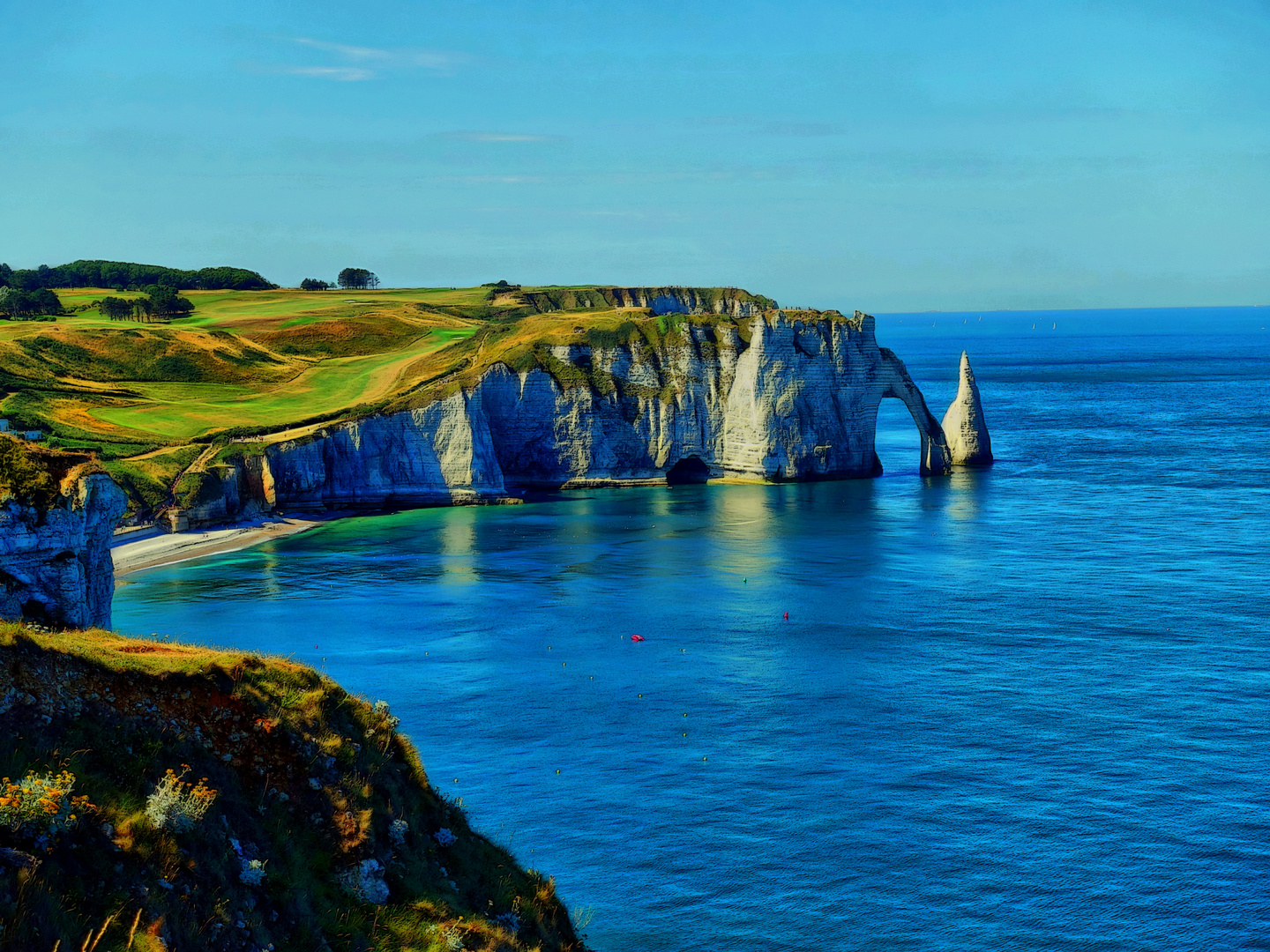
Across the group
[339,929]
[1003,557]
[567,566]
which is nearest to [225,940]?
[339,929]

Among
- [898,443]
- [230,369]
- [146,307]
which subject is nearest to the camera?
[230,369]

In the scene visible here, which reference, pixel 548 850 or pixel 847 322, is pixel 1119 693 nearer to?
pixel 548 850

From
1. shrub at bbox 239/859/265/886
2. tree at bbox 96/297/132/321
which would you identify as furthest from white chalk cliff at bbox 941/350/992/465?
shrub at bbox 239/859/265/886

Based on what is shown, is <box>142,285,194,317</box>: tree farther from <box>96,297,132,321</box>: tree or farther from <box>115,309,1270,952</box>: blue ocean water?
<box>115,309,1270,952</box>: blue ocean water

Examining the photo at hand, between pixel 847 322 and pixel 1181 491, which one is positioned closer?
pixel 1181 491

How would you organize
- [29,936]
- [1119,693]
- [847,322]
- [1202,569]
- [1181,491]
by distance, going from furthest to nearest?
[847,322] < [1181,491] < [1202,569] < [1119,693] < [29,936]

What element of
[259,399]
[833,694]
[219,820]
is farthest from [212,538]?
[219,820]

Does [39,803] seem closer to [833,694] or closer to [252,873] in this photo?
[252,873]
